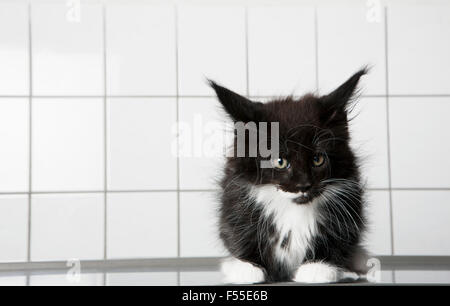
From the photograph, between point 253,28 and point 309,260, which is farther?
A: point 253,28

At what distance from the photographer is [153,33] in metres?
1.02

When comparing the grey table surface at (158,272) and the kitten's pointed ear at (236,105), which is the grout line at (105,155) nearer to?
the grey table surface at (158,272)

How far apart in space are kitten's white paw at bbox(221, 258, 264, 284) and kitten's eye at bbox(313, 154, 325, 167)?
0.81ft

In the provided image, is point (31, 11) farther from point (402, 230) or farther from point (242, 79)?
point (402, 230)

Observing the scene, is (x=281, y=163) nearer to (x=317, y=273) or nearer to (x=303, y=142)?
(x=303, y=142)

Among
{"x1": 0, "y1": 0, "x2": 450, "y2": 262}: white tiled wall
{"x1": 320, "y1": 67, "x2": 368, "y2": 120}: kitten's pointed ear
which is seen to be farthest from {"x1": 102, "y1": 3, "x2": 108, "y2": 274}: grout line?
{"x1": 320, "y1": 67, "x2": 368, "y2": 120}: kitten's pointed ear

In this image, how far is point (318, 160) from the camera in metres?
0.87

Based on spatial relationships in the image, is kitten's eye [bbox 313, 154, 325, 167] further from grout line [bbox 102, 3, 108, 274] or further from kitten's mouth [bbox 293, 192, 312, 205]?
grout line [bbox 102, 3, 108, 274]

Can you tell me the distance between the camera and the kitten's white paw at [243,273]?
0.86 m

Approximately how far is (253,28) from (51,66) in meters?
0.47

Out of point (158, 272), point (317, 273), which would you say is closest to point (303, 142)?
point (317, 273)

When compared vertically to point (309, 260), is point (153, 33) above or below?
above

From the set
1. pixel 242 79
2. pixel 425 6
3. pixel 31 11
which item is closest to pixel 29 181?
pixel 31 11
